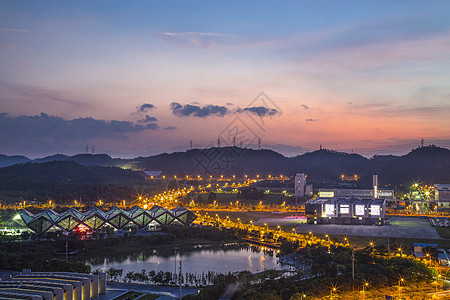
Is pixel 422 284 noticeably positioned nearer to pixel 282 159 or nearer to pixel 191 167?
pixel 191 167

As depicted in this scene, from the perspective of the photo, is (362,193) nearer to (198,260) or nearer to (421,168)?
(421,168)

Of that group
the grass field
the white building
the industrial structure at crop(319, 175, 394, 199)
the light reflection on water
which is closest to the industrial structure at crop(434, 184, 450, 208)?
the industrial structure at crop(319, 175, 394, 199)

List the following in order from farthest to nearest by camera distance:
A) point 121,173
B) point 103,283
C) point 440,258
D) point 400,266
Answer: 1. point 121,173
2. point 440,258
3. point 400,266
4. point 103,283

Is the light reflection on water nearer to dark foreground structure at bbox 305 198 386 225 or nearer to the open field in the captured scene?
the open field

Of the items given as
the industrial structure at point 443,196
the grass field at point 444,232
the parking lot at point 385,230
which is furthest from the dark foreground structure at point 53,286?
the industrial structure at point 443,196

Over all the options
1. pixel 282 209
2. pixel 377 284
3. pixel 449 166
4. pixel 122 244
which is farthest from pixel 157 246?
pixel 449 166

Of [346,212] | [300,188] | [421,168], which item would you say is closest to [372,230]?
A: [346,212]
